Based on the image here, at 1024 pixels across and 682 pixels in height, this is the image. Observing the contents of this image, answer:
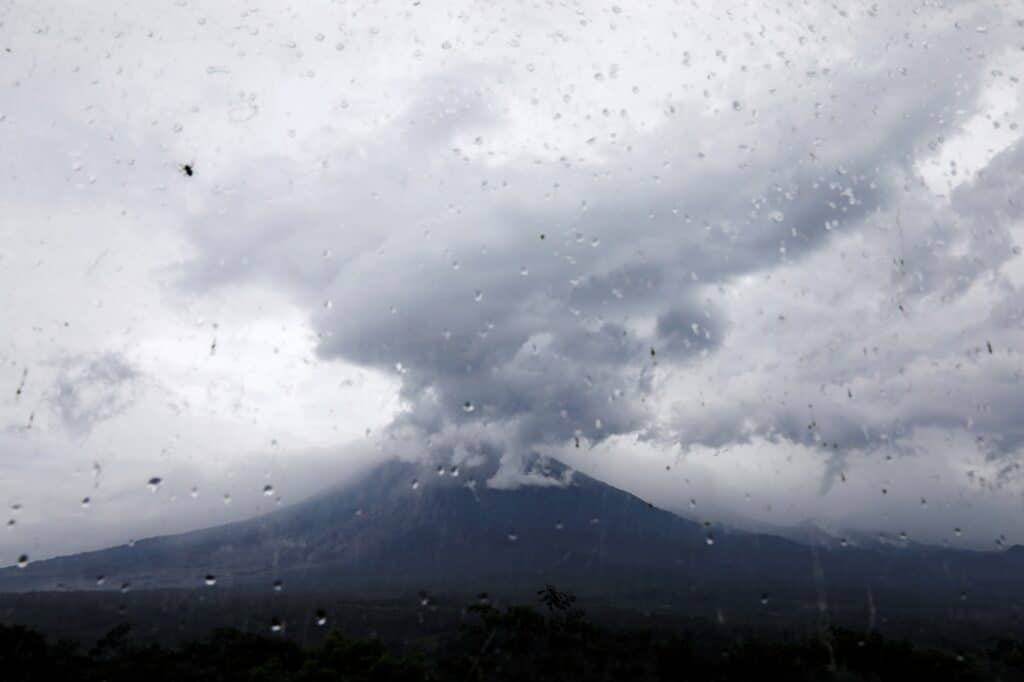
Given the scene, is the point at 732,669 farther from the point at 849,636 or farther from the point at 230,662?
the point at 230,662

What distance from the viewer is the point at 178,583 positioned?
168625mm

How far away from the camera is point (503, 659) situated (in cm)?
3753

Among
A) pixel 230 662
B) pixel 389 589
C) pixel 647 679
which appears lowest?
pixel 389 589

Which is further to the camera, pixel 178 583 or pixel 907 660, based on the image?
pixel 178 583

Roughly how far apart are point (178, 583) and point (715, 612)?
407ft

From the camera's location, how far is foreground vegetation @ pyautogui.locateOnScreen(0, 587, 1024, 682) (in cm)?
2439

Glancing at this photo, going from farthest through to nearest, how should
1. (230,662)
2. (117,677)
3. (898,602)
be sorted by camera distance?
(898,602)
(230,662)
(117,677)

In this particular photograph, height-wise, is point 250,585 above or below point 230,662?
below

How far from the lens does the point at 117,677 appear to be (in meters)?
24.0

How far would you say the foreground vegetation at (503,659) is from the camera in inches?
960

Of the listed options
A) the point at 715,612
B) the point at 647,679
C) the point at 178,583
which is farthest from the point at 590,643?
the point at 178,583

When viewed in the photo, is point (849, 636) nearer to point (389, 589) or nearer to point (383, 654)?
point (383, 654)

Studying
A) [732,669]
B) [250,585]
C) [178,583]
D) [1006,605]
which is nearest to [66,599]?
[178,583]

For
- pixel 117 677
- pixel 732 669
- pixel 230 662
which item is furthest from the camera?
pixel 732 669
